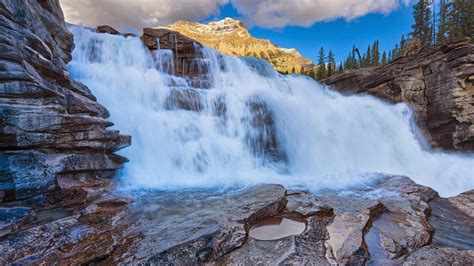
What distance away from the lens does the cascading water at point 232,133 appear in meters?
9.61

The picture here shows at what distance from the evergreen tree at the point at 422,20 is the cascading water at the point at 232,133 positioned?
28.2m

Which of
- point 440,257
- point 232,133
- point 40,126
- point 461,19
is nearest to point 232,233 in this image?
point 440,257

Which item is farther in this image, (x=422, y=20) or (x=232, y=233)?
(x=422, y=20)

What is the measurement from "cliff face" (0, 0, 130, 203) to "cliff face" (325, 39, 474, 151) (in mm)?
21487

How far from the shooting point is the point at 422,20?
3675cm

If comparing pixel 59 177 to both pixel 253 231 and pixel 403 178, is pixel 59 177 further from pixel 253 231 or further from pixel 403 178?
pixel 403 178

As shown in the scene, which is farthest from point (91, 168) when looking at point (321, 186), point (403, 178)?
point (403, 178)

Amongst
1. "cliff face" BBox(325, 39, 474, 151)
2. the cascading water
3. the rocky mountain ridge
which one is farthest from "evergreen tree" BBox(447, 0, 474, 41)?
the rocky mountain ridge

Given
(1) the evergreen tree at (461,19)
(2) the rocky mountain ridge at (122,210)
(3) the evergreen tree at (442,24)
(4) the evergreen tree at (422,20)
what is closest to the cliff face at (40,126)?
(2) the rocky mountain ridge at (122,210)

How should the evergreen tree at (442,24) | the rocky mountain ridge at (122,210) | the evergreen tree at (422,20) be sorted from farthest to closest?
the evergreen tree at (422,20) < the evergreen tree at (442,24) < the rocky mountain ridge at (122,210)

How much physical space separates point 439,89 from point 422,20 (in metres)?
27.5

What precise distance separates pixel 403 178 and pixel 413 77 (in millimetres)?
14961

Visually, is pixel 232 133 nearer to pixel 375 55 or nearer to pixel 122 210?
pixel 122 210

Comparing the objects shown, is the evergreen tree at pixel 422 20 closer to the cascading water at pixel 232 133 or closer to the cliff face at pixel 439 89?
the cliff face at pixel 439 89
